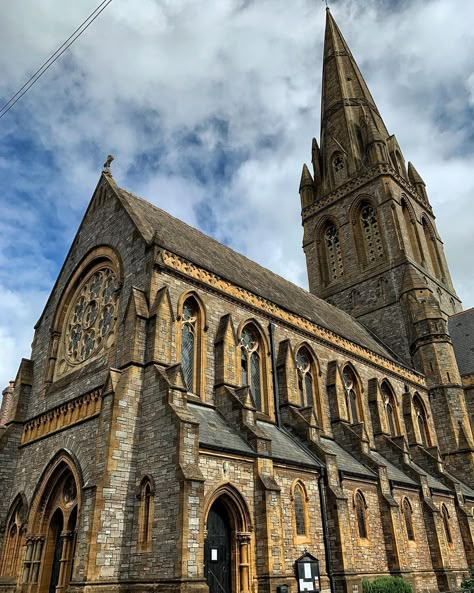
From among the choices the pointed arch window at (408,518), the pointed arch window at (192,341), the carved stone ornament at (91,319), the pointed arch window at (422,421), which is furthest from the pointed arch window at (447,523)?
the carved stone ornament at (91,319)

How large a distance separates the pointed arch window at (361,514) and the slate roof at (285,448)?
9.25 feet

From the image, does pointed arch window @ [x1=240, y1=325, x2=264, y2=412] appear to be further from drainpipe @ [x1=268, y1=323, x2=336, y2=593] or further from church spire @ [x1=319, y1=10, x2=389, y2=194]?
church spire @ [x1=319, y1=10, x2=389, y2=194]

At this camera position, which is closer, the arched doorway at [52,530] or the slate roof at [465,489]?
the arched doorway at [52,530]

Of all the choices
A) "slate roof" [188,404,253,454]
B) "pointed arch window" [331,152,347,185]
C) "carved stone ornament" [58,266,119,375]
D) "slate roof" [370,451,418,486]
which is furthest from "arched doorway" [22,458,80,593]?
"pointed arch window" [331,152,347,185]

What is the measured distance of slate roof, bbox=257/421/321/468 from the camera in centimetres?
1725

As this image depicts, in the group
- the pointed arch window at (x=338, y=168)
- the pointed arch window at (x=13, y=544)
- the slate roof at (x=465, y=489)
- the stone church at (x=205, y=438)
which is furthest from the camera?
the pointed arch window at (x=338, y=168)

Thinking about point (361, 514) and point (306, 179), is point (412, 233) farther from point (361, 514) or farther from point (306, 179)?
point (361, 514)

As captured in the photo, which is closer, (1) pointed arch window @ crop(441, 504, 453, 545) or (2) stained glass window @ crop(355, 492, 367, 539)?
(2) stained glass window @ crop(355, 492, 367, 539)

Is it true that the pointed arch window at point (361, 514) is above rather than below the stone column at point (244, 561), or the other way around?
above

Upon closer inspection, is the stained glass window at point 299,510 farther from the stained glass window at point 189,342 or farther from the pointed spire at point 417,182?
the pointed spire at point 417,182

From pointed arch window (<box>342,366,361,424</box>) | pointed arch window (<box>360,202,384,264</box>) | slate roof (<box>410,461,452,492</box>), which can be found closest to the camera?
slate roof (<box>410,461,452,492</box>)

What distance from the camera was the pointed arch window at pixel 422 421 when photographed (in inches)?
1215

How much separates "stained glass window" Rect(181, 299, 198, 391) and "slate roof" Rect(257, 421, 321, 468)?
10.2 ft

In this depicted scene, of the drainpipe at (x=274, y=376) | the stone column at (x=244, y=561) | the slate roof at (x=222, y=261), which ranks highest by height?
the slate roof at (x=222, y=261)
